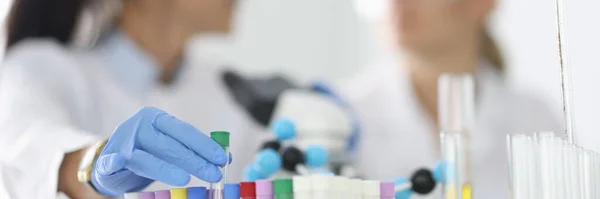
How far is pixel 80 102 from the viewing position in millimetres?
1146

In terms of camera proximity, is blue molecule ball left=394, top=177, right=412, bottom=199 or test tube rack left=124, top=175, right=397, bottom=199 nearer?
test tube rack left=124, top=175, right=397, bottom=199

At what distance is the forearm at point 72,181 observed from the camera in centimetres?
82

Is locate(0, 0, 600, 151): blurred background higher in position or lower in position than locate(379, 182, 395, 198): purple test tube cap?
higher

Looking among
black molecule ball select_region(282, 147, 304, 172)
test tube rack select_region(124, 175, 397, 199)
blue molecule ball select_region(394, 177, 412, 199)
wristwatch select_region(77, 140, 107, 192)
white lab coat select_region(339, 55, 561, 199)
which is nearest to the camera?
test tube rack select_region(124, 175, 397, 199)

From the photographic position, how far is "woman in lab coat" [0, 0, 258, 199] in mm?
675

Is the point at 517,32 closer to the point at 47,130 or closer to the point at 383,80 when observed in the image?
the point at 383,80

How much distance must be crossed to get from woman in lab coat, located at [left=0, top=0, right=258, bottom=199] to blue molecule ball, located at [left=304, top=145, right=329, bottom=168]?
220 mm

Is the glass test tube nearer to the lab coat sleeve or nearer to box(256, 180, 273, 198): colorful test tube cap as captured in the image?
box(256, 180, 273, 198): colorful test tube cap

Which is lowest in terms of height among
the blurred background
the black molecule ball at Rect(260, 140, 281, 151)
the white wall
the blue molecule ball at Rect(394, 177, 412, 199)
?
the blue molecule ball at Rect(394, 177, 412, 199)

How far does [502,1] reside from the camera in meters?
1.26

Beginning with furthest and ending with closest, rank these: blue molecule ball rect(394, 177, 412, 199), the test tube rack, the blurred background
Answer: the blurred background, blue molecule ball rect(394, 177, 412, 199), the test tube rack

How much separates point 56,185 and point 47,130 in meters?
0.12

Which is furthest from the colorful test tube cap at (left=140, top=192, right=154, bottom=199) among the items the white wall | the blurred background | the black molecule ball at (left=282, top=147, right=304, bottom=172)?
the blurred background

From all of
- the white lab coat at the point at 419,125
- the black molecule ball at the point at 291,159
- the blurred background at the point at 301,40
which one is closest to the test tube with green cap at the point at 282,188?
the black molecule ball at the point at 291,159
